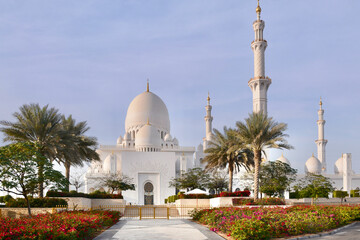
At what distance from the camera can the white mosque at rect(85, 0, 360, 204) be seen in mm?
42250

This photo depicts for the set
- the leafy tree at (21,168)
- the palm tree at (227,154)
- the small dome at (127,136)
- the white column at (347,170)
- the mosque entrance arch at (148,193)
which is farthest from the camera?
the small dome at (127,136)

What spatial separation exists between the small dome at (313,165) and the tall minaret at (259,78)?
20845mm

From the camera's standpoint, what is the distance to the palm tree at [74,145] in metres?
26.3

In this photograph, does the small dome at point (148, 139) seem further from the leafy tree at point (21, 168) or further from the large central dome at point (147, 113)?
the leafy tree at point (21, 168)

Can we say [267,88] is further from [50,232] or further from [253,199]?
[50,232]

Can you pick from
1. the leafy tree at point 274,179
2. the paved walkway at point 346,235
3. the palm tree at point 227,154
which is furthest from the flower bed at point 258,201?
the paved walkway at point 346,235

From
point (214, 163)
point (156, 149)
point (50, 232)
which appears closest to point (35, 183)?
point (50, 232)

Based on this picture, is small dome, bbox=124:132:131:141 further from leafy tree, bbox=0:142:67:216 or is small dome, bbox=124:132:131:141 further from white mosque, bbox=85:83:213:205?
leafy tree, bbox=0:142:67:216

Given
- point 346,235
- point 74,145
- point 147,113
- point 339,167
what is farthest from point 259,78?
point 346,235

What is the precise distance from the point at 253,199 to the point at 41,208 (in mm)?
13010

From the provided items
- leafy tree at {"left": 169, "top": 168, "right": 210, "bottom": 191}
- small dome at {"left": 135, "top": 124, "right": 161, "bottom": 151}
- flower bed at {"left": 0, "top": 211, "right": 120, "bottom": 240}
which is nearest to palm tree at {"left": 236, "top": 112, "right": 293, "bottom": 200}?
flower bed at {"left": 0, "top": 211, "right": 120, "bottom": 240}

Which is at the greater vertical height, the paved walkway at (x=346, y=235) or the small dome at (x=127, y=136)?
the small dome at (x=127, y=136)

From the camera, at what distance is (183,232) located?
14344 millimetres

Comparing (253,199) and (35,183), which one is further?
(253,199)
